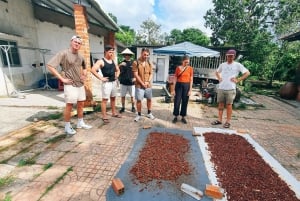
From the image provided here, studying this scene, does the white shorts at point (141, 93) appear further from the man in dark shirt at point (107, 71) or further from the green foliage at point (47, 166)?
the green foliage at point (47, 166)

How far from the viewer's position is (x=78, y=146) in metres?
3.24

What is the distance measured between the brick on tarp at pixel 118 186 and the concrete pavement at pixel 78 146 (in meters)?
0.13

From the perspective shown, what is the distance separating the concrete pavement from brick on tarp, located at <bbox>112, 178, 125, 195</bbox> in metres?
0.13

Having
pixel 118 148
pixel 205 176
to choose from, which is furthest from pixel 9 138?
pixel 205 176

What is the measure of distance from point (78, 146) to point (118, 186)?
1395 mm

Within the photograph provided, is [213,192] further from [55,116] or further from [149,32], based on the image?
[149,32]

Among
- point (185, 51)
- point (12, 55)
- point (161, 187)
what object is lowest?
point (161, 187)

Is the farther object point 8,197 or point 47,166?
point 47,166

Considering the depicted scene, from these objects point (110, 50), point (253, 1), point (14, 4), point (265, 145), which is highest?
point (253, 1)

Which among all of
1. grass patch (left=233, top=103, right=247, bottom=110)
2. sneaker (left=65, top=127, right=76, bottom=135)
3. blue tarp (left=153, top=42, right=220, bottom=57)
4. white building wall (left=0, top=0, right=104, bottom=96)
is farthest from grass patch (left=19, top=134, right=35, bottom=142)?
grass patch (left=233, top=103, right=247, bottom=110)

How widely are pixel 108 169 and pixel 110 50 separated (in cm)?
268

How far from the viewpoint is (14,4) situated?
24.2ft

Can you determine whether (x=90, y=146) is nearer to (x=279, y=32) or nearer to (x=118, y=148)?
(x=118, y=148)

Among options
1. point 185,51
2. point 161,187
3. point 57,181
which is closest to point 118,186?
point 161,187
